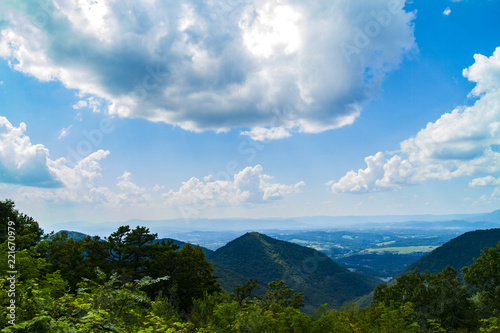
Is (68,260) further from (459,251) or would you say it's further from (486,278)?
(459,251)

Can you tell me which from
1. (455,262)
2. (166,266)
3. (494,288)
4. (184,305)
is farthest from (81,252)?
(455,262)

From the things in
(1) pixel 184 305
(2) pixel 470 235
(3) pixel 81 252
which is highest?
(3) pixel 81 252

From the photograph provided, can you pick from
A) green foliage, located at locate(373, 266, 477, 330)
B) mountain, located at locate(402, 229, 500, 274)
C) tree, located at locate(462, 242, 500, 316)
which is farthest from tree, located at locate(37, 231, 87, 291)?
mountain, located at locate(402, 229, 500, 274)

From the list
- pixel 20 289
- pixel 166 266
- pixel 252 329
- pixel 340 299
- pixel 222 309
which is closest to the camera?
pixel 20 289

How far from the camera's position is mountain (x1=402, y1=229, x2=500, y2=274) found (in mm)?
178750

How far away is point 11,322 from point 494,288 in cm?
4937

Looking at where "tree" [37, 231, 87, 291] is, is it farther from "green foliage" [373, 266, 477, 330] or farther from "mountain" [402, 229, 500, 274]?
"mountain" [402, 229, 500, 274]

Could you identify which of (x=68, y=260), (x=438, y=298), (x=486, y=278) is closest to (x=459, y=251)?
(x=486, y=278)

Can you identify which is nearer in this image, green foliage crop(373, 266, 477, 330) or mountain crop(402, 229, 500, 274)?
green foliage crop(373, 266, 477, 330)

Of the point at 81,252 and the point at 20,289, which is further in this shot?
the point at 81,252

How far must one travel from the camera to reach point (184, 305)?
3641cm

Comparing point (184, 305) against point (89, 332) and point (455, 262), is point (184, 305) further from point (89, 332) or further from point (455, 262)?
point (455, 262)

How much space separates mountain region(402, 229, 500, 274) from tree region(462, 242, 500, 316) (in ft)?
539

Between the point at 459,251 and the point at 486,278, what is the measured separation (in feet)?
640
